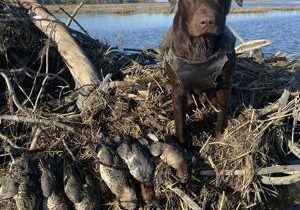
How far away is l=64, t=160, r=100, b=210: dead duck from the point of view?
172 inches

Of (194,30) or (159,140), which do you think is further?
(159,140)

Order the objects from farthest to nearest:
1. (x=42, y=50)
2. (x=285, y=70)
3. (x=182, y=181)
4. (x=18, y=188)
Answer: (x=285, y=70), (x=42, y=50), (x=182, y=181), (x=18, y=188)

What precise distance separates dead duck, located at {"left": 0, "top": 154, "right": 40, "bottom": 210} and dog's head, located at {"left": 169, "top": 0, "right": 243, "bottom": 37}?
194cm

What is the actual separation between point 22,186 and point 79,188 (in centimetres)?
50

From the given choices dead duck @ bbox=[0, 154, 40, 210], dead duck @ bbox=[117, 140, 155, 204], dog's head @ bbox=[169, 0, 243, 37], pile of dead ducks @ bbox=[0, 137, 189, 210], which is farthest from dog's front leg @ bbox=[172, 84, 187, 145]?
dead duck @ bbox=[0, 154, 40, 210]

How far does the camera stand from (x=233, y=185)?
4871 millimetres

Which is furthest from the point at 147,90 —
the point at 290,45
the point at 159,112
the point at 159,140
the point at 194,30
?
the point at 290,45

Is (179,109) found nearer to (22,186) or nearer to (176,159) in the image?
(176,159)

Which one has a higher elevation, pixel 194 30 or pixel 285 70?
pixel 194 30

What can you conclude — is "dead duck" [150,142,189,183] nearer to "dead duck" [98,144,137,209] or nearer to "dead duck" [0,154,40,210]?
"dead duck" [98,144,137,209]

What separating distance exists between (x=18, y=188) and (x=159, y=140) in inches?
59.2

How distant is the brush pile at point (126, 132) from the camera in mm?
4543

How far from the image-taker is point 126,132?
5102 millimetres

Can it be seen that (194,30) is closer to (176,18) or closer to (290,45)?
(176,18)
